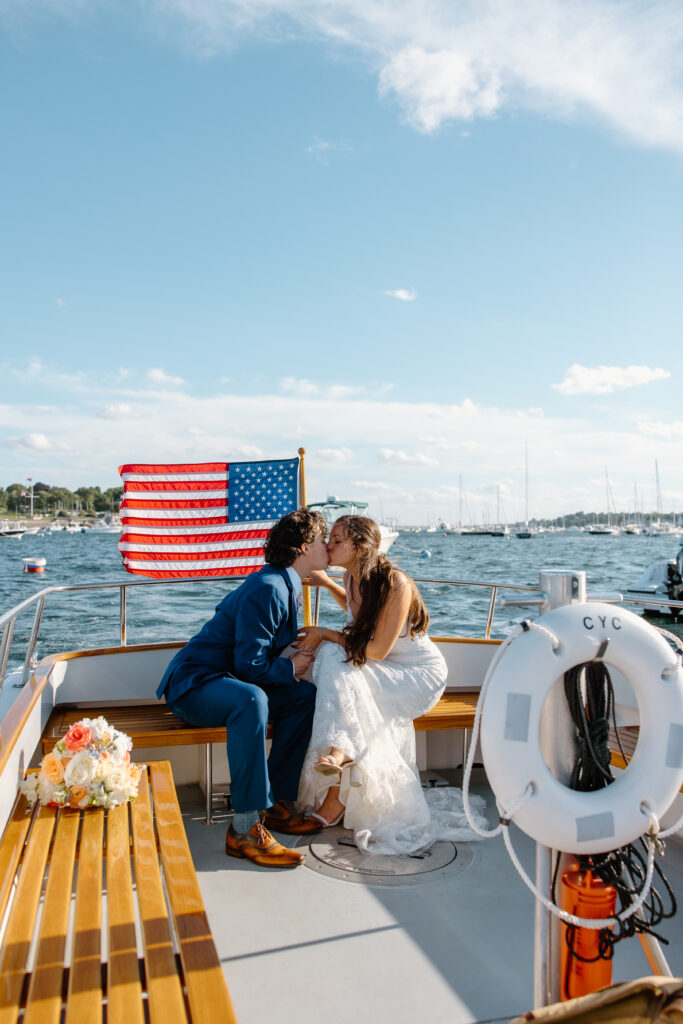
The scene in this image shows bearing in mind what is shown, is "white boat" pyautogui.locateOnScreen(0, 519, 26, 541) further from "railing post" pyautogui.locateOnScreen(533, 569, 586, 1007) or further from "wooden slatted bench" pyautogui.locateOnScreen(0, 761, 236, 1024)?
"railing post" pyautogui.locateOnScreen(533, 569, 586, 1007)

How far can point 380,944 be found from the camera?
8.04 ft

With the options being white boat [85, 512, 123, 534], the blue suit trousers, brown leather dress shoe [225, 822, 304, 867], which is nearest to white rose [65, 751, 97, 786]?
the blue suit trousers

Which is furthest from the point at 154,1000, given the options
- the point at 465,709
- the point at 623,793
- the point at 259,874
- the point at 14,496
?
the point at 14,496

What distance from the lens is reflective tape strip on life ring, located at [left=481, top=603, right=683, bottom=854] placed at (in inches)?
64.5

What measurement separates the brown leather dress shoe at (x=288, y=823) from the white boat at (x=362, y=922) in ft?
0.22

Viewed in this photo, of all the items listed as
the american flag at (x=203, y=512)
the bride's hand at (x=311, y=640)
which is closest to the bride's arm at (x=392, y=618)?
the bride's hand at (x=311, y=640)

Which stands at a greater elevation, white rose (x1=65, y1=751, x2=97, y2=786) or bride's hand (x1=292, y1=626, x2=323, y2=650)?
bride's hand (x1=292, y1=626, x2=323, y2=650)

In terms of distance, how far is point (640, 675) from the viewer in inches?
69.7

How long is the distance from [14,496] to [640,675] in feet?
317

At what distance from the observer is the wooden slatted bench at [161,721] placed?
3.38 meters

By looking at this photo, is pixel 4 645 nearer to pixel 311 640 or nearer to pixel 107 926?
pixel 311 640

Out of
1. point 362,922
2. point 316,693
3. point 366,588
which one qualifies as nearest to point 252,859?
point 362,922

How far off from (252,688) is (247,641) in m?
0.20

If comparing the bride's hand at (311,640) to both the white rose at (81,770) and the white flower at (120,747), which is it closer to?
the white flower at (120,747)
